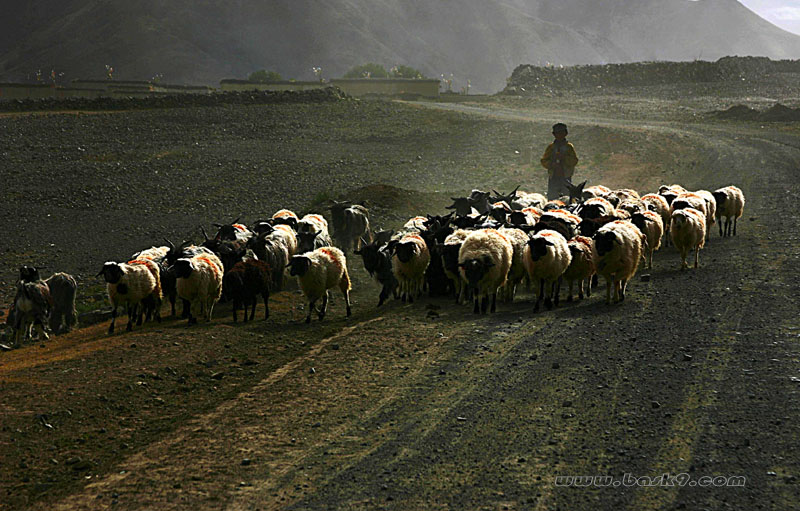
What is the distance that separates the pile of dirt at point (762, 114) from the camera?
41.8m

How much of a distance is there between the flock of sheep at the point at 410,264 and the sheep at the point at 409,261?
20 millimetres

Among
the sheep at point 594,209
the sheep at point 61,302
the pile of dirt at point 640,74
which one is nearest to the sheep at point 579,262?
the sheep at point 594,209

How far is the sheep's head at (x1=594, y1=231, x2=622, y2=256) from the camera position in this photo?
1157 cm

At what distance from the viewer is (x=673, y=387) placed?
7.98 metres

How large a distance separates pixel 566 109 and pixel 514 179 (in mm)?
22137

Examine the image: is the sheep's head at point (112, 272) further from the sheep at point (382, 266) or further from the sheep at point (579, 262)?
the sheep at point (579, 262)

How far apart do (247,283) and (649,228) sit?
24.9 feet

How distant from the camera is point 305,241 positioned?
48.0ft

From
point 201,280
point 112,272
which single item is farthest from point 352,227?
point 112,272

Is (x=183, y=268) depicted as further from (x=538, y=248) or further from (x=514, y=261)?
(x=538, y=248)

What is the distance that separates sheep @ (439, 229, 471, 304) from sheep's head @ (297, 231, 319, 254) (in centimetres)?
295

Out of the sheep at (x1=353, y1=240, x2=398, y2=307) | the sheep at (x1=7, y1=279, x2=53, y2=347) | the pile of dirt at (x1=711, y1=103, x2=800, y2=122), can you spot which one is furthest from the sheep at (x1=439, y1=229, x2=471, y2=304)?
the pile of dirt at (x1=711, y1=103, x2=800, y2=122)

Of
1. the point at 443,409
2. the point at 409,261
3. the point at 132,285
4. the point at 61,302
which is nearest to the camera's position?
the point at 443,409

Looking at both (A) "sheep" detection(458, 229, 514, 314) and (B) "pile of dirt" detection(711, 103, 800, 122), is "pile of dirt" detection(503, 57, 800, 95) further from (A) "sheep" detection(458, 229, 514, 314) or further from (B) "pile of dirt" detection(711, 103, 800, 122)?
(A) "sheep" detection(458, 229, 514, 314)
